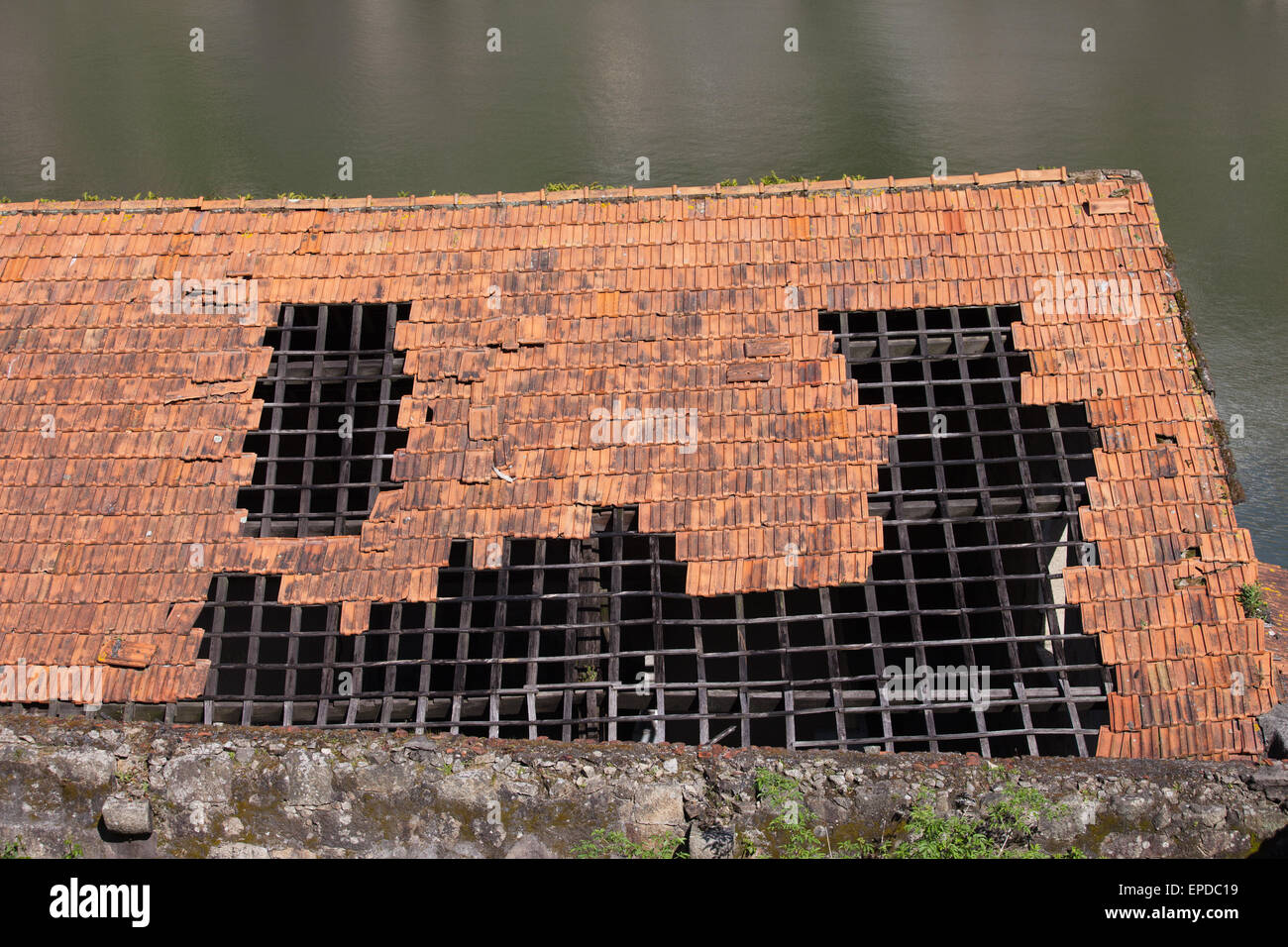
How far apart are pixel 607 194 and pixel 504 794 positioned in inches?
259

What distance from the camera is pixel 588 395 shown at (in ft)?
34.3

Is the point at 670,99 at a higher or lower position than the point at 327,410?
higher

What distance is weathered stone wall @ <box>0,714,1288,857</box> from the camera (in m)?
7.98

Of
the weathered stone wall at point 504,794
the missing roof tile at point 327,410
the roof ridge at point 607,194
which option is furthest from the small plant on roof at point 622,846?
the roof ridge at point 607,194

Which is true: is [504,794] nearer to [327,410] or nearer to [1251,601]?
[327,410]

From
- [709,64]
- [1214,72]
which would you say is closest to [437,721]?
[709,64]

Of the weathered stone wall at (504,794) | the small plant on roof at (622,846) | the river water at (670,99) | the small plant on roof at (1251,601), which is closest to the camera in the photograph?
the weathered stone wall at (504,794)

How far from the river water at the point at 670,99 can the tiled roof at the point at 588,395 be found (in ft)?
39.1

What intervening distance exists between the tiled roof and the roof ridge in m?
0.04

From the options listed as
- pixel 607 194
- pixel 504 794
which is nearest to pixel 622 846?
pixel 504 794

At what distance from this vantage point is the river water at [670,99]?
23969 millimetres

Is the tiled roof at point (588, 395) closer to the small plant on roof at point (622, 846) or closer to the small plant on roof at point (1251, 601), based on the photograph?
the small plant on roof at point (1251, 601)

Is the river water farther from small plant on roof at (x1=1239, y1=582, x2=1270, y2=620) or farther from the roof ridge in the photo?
small plant on roof at (x1=1239, y1=582, x2=1270, y2=620)
